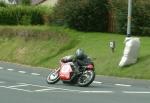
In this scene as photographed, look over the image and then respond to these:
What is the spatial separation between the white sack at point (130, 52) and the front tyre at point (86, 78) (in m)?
5.19

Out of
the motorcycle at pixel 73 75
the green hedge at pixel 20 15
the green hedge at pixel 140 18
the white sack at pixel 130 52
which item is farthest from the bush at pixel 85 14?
the motorcycle at pixel 73 75

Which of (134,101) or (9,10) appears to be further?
(9,10)

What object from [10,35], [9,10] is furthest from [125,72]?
[9,10]

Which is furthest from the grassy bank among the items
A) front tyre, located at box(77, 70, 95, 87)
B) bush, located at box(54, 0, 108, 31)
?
front tyre, located at box(77, 70, 95, 87)

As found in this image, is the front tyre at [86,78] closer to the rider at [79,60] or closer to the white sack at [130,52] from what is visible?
the rider at [79,60]

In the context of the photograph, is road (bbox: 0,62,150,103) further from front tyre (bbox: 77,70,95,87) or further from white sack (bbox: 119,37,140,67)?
white sack (bbox: 119,37,140,67)

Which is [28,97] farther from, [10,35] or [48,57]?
[10,35]

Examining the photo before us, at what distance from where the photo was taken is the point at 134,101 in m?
16.7

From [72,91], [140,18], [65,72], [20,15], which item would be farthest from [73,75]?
[20,15]

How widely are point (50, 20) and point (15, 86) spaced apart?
994 inches

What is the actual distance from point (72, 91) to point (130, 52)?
720 centimetres

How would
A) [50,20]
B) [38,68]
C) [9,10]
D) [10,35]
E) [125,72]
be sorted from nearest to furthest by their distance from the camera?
[125,72] → [38,68] → [10,35] → [50,20] → [9,10]

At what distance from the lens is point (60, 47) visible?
36062 millimetres

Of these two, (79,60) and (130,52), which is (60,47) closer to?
(130,52)
